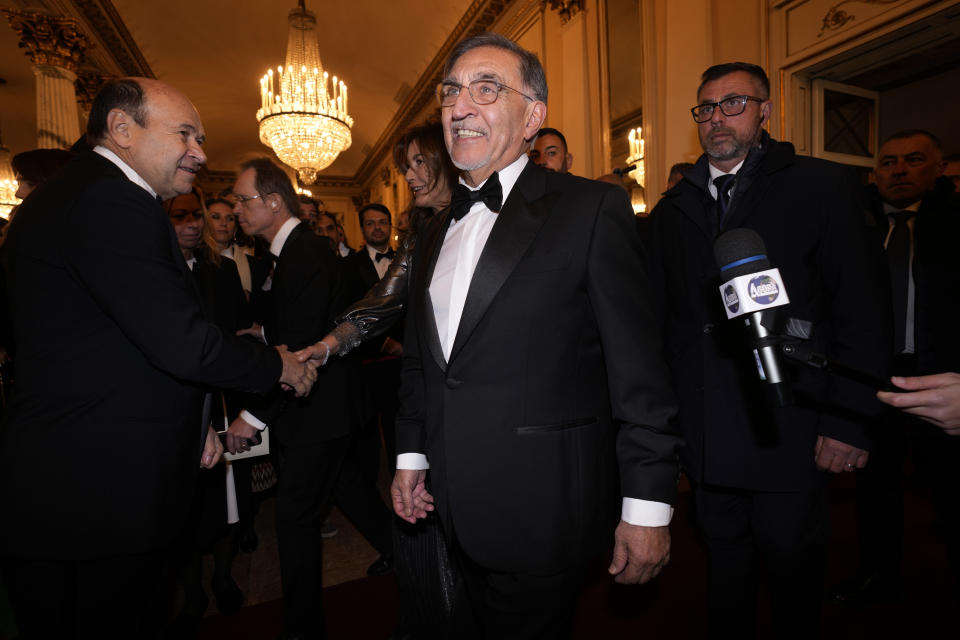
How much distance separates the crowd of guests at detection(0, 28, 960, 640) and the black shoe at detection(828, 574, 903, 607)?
59 centimetres

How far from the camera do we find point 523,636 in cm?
117

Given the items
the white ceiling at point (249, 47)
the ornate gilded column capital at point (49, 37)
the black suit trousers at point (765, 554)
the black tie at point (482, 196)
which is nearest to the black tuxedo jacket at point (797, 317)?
the black suit trousers at point (765, 554)

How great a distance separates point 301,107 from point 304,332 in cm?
636

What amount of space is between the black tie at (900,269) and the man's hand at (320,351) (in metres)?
2.69

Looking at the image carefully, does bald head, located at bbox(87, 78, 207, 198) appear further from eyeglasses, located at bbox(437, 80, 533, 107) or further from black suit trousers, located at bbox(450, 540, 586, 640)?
black suit trousers, located at bbox(450, 540, 586, 640)

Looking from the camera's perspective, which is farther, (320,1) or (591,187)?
(320,1)

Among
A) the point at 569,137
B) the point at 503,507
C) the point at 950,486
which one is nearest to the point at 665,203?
the point at 503,507

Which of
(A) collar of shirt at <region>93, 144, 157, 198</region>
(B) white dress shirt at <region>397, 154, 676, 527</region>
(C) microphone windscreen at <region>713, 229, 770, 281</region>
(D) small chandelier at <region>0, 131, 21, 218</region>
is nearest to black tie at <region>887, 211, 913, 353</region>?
(C) microphone windscreen at <region>713, 229, 770, 281</region>

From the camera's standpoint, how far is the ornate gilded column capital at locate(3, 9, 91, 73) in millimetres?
6758

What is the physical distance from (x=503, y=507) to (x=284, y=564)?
4.78 ft

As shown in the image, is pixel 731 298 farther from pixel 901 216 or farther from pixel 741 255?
pixel 901 216

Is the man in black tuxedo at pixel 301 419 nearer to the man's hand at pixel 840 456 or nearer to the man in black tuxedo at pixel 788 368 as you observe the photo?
the man in black tuxedo at pixel 788 368

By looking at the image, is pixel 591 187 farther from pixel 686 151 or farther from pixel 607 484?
pixel 686 151

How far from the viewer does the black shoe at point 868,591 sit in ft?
7.82
